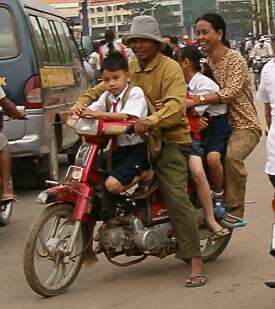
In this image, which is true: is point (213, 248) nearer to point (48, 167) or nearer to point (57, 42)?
point (48, 167)

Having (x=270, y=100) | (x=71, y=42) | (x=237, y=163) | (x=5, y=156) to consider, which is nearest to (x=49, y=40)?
(x=71, y=42)

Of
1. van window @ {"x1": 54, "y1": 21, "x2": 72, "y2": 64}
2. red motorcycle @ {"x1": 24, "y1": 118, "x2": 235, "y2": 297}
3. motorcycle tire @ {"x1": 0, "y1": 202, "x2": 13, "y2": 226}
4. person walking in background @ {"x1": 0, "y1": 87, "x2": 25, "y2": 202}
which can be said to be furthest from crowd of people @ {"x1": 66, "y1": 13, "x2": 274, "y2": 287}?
van window @ {"x1": 54, "y1": 21, "x2": 72, "y2": 64}

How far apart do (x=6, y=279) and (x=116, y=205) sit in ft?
3.54

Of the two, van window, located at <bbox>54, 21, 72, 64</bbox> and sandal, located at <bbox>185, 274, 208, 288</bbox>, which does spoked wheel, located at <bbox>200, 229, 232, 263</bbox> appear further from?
van window, located at <bbox>54, 21, 72, 64</bbox>

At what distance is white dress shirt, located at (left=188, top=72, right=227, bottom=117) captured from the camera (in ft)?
20.5

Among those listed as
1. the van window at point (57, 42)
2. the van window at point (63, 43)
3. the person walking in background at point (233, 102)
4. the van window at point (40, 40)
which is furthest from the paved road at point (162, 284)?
the van window at point (63, 43)

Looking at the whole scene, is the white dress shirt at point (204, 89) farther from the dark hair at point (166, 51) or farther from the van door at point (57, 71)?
the van door at point (57, 71)

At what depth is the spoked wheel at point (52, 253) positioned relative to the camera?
5.57 meters

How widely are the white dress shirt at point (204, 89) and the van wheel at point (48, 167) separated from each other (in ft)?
14.3

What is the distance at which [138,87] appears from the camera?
5852 millimetres

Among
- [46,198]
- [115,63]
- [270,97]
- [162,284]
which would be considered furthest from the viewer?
[162,284]

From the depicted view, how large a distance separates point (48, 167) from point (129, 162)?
4900 mm

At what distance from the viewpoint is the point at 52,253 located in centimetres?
570

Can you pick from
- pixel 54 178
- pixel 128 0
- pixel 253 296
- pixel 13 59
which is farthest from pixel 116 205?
pixel 128 0
